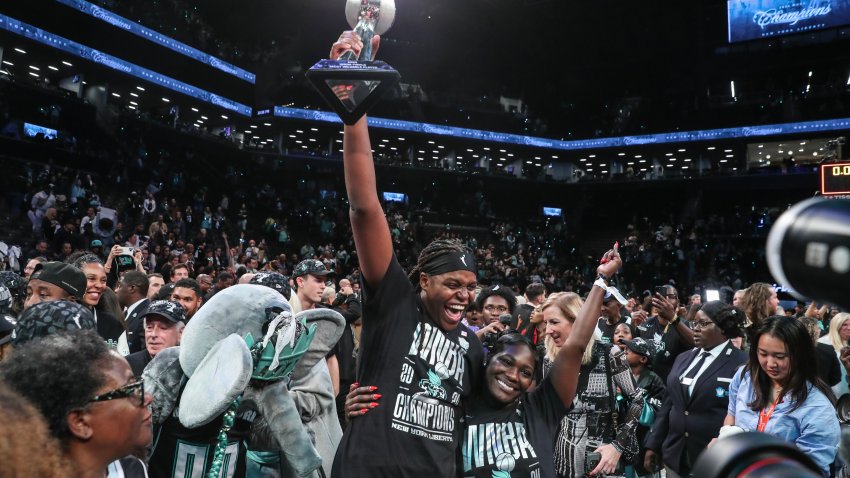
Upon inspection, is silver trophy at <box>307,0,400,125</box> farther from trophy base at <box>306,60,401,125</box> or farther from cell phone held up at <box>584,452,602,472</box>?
cell phone held up at <box>584,452,602,472</box>

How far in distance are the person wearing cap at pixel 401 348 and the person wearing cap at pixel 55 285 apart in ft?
7.60

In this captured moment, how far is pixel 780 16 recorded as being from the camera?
36906 millimetres

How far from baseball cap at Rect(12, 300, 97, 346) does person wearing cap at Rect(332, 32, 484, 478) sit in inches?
39.8

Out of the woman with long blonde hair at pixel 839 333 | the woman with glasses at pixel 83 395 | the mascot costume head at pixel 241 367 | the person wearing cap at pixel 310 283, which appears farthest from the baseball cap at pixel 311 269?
the woman with long blonde hair at pixel 839 333

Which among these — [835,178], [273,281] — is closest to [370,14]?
[273,281]

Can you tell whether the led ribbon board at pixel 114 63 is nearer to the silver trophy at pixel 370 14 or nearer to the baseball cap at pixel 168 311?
the baseball cap at pixel 168 311

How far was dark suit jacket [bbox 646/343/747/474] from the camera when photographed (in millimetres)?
4496

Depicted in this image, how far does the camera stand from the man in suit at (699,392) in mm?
4512

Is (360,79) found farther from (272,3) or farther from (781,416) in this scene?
(272,3)

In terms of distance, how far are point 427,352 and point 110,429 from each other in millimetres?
1086

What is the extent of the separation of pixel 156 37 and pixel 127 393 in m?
Answer: 29.7

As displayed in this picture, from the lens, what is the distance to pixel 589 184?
3750cm

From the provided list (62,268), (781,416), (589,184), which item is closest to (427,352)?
(781,416)

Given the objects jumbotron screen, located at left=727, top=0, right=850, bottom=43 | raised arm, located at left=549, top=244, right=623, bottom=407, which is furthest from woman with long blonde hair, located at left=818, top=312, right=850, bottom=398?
jumbotron screen, located at left=727, top=0, right=850, bottom=43
